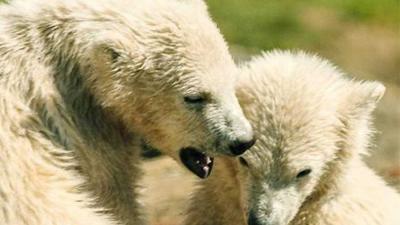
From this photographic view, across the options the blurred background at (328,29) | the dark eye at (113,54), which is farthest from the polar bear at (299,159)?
the blurred background at (328,29)

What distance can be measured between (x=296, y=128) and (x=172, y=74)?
2.79ft

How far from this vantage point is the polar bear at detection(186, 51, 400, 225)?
539cm

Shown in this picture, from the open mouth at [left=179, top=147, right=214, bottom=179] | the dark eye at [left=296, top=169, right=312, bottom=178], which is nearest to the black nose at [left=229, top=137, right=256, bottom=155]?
the open mouth at [left=179, top=147, right=214, bottom=179]

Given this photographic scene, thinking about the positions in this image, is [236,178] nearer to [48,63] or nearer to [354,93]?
[354,93]

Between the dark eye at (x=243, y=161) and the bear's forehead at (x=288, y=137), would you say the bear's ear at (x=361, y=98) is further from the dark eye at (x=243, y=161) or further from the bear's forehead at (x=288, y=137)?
the dark eye at (x=243, y=161)

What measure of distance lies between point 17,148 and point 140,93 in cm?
53

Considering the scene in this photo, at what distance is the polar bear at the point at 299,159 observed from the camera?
212 inches

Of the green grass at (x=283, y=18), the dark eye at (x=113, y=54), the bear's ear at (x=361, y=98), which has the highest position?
the green grass at (x=283, y=18)

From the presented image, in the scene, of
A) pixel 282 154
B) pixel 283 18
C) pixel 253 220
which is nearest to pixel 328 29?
pixel 283 18

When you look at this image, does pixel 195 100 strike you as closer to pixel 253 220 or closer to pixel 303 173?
pixel 253 220

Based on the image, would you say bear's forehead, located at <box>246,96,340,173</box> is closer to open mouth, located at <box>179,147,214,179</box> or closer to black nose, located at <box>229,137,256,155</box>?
open mouth, located at <box>179,147,214,179</box>

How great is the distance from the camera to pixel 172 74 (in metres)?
4.79

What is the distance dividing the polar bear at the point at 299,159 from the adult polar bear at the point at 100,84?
56cm

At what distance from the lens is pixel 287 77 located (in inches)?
218
